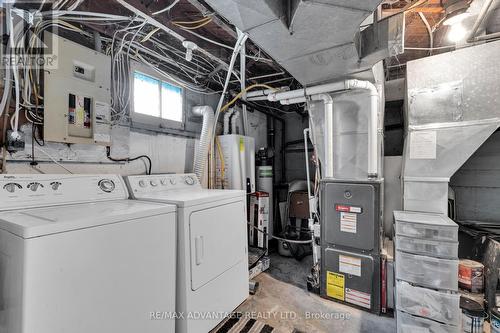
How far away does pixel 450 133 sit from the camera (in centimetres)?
204

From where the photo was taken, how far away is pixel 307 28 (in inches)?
55.8

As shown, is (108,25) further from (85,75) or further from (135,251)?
(135,251)

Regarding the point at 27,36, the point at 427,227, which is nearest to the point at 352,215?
the point at 427,227

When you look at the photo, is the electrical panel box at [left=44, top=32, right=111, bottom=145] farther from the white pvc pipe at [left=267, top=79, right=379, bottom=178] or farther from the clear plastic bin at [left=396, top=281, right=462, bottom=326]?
the clear plastic bin at [left=396, top=281, right=462, bottom=326]

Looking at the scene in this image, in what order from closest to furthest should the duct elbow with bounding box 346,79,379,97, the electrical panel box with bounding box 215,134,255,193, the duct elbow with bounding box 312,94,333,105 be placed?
the duct elbow with bounding box 346,79,379,97 < the duct elbow with bounding box 312,94,333,105 < the electrical panel box with bounding box 215,134,255,193

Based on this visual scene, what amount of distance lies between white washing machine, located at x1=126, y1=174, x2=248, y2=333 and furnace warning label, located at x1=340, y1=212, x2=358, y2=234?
990 millimetres

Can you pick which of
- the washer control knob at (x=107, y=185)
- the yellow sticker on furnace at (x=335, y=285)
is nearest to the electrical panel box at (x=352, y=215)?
the yellow sticker on furnace at (x=335, y=285)

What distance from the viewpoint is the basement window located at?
229cm

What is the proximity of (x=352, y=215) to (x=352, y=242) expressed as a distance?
26 centimetres

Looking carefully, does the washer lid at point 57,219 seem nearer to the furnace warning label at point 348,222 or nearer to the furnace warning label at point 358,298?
the furnace warning label at point 348,222

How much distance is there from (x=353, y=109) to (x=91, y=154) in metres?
2.47

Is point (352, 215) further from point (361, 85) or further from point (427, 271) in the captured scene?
point (361, 85)

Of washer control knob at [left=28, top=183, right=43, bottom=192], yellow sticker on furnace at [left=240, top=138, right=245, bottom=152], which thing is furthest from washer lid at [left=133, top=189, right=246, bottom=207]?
yellow sticker on furnace at [left=240, top=138, right=245, bottom=152]

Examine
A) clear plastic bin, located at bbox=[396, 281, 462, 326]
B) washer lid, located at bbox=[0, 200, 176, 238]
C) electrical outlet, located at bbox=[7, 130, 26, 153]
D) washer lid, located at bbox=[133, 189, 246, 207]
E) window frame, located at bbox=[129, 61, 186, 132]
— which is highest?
window frame, located at bbox=[129, 61, 186, 132]
